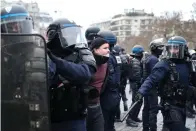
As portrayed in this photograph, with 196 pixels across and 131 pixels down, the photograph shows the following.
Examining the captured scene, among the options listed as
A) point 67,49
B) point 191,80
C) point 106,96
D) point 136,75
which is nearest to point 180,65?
point 191,80

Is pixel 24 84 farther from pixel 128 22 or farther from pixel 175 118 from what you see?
pixel 128 22

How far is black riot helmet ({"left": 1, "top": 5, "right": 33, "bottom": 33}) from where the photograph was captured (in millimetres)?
2029

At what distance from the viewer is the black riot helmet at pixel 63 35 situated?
2377 mm

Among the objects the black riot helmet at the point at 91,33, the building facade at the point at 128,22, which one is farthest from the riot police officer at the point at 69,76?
the building facade at the point at 128,22

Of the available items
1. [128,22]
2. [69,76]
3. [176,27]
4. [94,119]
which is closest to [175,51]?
[94,119]

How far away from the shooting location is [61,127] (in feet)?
8.10

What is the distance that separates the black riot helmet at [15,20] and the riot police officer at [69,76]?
25 centimetres

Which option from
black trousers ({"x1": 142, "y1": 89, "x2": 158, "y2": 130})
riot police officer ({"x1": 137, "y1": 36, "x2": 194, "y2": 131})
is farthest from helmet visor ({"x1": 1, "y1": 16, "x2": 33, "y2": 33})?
black trousers ({"x1": 142, "y1": 89, "x2": 158, "y2": 130})

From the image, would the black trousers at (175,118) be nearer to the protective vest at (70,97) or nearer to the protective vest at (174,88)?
the protective vest at (174,88)

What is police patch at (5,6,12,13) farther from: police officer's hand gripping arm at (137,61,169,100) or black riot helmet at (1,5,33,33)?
police officer's hand gripping arm at (137,61,169,100)

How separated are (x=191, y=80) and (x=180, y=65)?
0.31 meters

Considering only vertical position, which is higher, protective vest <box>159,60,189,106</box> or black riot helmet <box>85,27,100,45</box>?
black riot helmet <box>85,27,100,45</box>

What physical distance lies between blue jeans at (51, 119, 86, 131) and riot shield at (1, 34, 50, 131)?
763 mm

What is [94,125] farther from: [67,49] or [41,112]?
[41,112]
